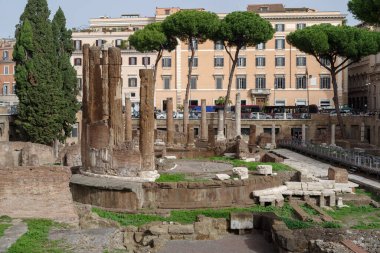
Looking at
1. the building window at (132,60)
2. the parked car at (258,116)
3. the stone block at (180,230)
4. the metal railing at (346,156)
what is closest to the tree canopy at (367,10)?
the metal railing at (346,156)

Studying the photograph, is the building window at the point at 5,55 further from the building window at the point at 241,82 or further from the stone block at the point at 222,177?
the stone block at the point at 222,177

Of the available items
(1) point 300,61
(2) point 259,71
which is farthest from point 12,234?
(1) point 300,61

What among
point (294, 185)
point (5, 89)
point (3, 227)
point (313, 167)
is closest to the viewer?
point (3, 227)

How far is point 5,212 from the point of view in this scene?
48.1 feet

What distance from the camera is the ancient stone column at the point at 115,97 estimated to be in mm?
20797

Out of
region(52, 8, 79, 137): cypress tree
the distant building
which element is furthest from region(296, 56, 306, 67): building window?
region(52, 8, 79, 137): cypress tree

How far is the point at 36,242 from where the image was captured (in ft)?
40.1

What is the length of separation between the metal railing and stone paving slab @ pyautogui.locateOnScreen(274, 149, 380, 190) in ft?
1.78

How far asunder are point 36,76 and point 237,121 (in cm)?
1514

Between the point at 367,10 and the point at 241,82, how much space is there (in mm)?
34363

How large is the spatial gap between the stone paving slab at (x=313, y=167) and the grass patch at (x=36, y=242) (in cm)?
1411

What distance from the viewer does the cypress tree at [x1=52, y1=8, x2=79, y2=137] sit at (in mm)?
40094

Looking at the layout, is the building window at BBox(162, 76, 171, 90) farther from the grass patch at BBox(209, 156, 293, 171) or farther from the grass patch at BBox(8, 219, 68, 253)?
the grass patch at BBox(8, 219, 68, 253)

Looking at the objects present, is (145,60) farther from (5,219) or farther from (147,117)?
(5,219)
